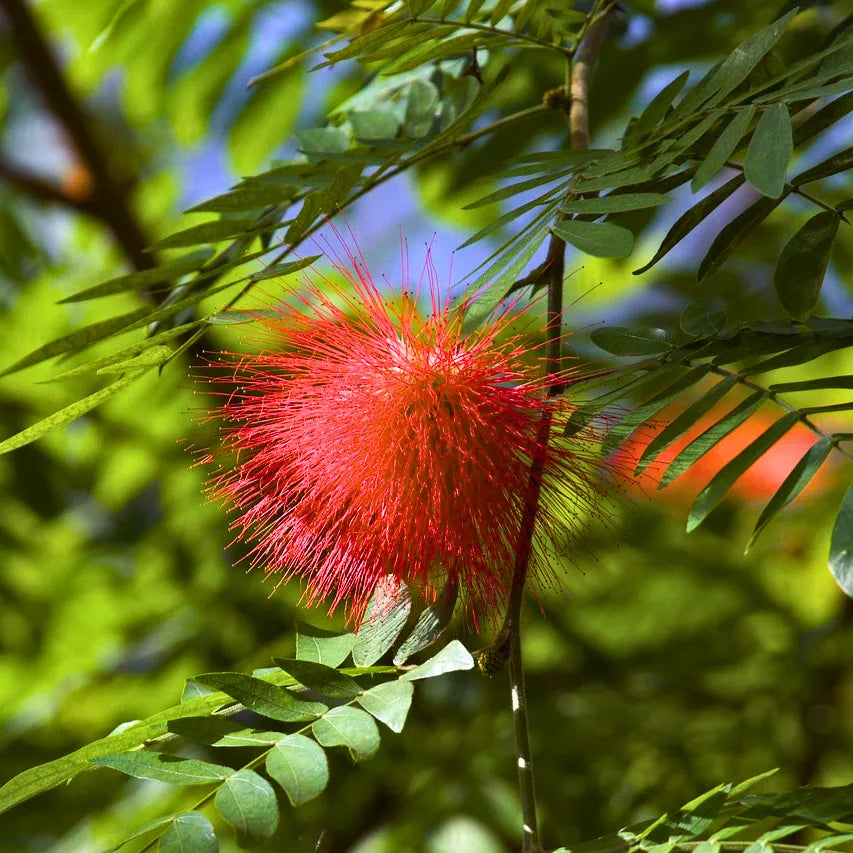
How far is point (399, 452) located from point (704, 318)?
316 millimetres

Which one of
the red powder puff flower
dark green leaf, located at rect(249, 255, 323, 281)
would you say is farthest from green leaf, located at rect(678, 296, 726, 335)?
dark green leaf, located at rect(249, 255, 323, 281)

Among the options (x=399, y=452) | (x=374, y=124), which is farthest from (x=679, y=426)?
(x=374, y=124)

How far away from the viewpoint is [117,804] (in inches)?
66.6

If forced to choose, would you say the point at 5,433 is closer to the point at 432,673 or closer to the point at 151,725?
the point at 151,725

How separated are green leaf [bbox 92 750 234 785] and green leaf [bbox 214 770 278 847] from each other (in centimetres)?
2

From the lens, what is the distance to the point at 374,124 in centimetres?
139

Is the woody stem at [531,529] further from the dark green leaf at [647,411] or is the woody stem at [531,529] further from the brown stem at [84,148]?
the brown stem at [84,148]

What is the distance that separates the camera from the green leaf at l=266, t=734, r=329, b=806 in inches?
32.6

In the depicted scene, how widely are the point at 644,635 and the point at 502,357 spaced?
3.24 feet

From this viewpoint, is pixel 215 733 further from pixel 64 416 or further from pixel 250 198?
pixel 250 198

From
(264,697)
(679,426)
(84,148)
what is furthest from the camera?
(84,148)

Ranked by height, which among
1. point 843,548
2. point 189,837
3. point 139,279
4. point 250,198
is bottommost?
point 189,837

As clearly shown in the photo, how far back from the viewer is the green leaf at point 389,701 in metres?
0.87

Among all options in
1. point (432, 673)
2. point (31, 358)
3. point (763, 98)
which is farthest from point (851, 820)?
point (31, 358)
